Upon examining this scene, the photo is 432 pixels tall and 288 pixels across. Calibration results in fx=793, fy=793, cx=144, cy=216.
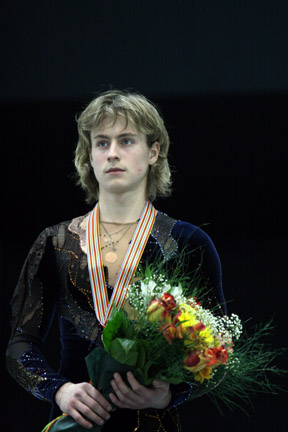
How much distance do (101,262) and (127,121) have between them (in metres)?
0.51

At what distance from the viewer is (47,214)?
4047 mm

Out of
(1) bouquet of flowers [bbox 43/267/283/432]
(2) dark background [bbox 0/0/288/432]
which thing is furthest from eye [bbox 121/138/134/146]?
(2) dark background [bbox 0/0/288/432]

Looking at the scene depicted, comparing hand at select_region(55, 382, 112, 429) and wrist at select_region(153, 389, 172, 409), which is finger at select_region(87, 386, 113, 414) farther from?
wrist at select_region(153, 389, 172, 409)

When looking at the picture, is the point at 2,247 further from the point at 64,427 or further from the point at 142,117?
the point at 64,427

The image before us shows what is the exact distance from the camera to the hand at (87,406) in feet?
7.70

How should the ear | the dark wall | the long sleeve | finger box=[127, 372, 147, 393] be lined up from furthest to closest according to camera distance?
the dark wall < the ear < the long sleeve < finger box=[127, 372, 147, 393]

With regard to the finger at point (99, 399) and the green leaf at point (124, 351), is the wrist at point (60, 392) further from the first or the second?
the green leaf at point (124, 351)

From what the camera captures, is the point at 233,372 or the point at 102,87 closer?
the point at 233,372

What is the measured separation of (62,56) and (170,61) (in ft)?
1.80

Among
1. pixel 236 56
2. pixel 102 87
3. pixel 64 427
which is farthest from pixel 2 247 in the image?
pixel 64 427

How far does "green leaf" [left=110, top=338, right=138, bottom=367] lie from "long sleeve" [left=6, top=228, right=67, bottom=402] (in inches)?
14.1

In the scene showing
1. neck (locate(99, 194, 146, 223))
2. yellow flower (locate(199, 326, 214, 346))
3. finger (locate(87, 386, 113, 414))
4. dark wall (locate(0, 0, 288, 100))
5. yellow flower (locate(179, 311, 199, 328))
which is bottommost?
finger (locate(87, 386, 113, 414))

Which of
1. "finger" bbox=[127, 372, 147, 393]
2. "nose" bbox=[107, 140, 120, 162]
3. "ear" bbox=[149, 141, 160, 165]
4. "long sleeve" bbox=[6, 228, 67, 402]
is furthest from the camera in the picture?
"ear" bbox=[149, 141, 160, 165]

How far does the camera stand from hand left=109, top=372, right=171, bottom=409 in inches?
89.1
